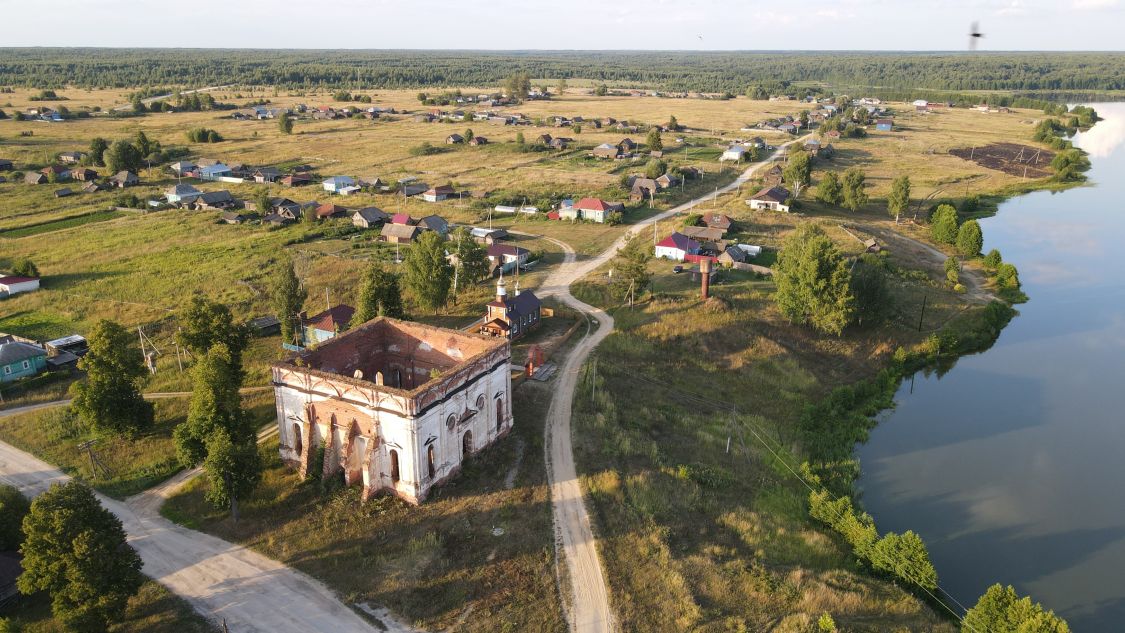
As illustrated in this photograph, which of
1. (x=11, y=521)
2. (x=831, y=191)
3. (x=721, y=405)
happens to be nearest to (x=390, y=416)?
(x=11, y=521)

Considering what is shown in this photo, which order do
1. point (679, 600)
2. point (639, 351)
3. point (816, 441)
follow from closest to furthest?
point (679, 600) < point (816, 441) < point (639, 351)

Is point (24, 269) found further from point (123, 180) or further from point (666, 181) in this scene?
point (666, 181)

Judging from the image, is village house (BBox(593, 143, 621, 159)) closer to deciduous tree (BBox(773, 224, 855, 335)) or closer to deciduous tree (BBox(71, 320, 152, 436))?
deciduous tree (BBox(773, 224, 855, 335))

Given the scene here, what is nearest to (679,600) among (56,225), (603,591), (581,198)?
(603,591)

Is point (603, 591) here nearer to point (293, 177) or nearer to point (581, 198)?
point (581, 198)

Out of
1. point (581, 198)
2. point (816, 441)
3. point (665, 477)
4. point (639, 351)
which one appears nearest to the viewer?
point (665, 477)

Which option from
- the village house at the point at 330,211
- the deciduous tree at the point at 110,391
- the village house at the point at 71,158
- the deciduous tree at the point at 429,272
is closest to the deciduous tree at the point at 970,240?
the deciduous tree at the point at 429,272

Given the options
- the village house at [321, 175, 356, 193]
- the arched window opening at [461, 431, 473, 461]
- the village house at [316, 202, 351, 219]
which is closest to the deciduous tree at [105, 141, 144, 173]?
the village house at [321, 175, 356, 193]
